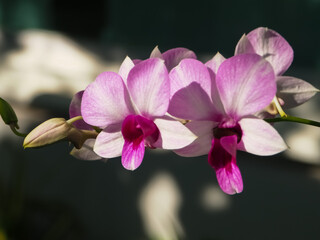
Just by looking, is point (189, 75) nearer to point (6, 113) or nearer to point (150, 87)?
point (150, 87)

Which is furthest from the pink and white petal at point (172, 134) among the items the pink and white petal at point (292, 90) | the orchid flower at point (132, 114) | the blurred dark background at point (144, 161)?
the blurred dark background at point (144, 161)

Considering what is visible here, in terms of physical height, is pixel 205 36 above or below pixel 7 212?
above

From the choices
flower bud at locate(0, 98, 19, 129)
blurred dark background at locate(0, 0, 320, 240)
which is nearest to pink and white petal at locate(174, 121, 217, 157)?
flower bud at locate(0, 98, 19, 129)

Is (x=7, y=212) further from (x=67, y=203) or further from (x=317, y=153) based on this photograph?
(x=317, y=153)

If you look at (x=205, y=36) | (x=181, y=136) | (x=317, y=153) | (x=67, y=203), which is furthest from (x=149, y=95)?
(x=67, y=203)

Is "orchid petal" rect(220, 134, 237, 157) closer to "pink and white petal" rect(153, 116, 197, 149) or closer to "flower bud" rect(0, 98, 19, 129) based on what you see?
"pink and white petal" rect(153, 116, 197, 149)

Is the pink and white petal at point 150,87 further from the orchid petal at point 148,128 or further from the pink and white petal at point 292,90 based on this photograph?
the pink and white petal at point 292,90
